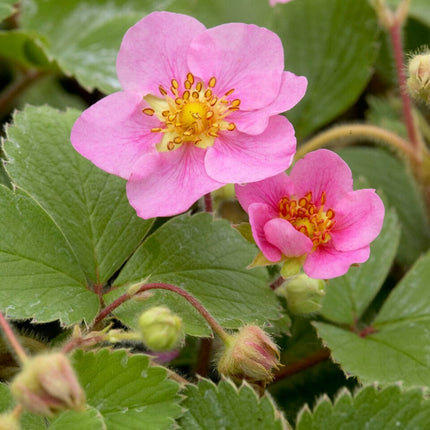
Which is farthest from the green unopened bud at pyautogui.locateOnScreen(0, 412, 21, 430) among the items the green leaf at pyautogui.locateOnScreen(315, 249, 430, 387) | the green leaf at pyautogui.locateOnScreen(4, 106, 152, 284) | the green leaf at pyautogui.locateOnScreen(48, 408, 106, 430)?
the green leaf at pyautogui.locateOnScreen(315, 249, 430, 387)

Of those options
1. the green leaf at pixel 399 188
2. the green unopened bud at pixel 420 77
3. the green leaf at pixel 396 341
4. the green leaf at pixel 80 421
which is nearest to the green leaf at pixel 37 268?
the green leaf at pixel 80 421

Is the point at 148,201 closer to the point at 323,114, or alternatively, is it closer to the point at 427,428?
the point at 427,428

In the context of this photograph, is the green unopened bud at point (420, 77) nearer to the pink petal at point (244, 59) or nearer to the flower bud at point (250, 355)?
the pink petal at point (244, 59)

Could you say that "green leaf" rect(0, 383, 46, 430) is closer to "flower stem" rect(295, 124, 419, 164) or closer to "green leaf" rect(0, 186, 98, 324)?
"green leaf" rect(0, 186, 98, 324)

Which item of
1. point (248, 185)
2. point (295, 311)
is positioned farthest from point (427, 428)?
point (248, 185)

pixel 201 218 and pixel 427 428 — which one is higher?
pixel 201 218
